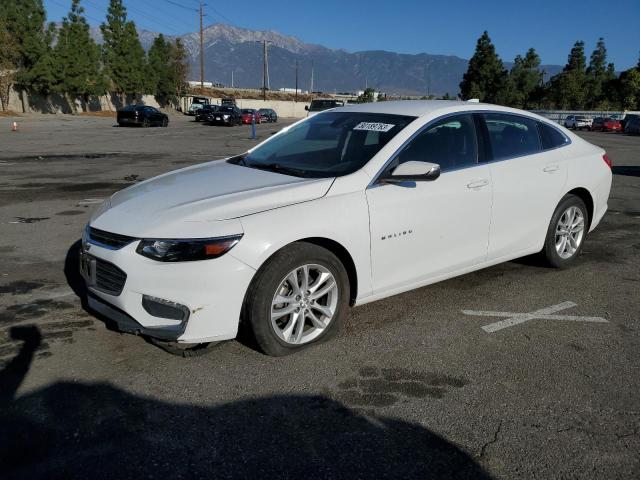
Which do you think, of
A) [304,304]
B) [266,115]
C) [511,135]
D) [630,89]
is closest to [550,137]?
[511,135]

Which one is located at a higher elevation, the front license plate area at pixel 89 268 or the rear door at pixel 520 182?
the rear door at pixel 520 182

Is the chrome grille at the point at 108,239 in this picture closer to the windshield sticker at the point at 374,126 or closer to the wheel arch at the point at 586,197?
the windshield sticker at the point at 374,126

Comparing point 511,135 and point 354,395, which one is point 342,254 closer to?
point 354,395

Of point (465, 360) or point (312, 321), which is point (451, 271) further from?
point (312, 321)

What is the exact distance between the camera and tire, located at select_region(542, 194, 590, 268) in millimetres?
5320

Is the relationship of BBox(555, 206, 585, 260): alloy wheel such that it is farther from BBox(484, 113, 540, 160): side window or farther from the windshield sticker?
the windshield sticker

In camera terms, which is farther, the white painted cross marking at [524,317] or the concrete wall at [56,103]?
the concrete wall at [56,103]

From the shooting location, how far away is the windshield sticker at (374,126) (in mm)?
4395

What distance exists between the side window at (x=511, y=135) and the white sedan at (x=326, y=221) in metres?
0.02

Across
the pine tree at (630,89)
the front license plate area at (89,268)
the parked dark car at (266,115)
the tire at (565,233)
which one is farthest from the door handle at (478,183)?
the pine tree at (630,89)

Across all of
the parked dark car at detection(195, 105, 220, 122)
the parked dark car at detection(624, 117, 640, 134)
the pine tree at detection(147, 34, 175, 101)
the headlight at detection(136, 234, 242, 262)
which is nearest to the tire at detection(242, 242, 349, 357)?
the headlight at detection(136, 234, 242, 262)

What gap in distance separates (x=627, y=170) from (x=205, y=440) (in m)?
15.7

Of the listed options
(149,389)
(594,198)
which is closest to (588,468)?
(149,389)

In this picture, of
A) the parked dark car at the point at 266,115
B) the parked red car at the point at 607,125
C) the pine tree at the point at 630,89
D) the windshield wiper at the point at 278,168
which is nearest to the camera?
the windshield wiper at the point at 278,168
